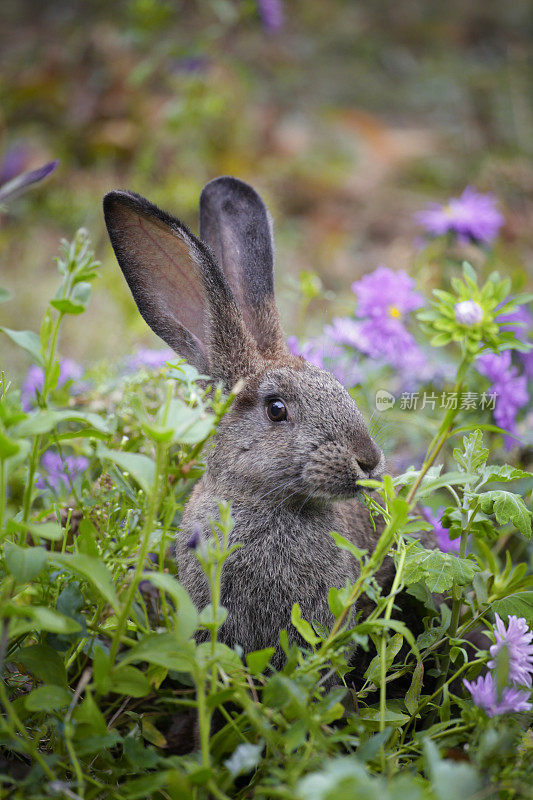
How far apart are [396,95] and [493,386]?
923 cm

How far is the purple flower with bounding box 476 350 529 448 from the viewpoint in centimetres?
320

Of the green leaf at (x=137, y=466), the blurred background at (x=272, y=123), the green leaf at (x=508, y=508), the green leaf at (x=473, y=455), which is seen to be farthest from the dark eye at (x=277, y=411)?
the blurred background at (x=272, y=123)

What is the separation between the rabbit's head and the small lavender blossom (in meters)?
0.84

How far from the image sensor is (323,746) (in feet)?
4.79

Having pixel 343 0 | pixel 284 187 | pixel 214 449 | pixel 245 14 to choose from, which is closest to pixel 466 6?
pixel 343 0

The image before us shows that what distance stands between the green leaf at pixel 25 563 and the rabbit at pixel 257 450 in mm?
861

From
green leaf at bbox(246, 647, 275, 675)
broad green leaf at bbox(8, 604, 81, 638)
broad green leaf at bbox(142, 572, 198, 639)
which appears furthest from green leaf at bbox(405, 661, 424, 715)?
broad green leaf at bbox(8, 604, 81, 638)

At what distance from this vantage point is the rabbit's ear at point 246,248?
2977mm

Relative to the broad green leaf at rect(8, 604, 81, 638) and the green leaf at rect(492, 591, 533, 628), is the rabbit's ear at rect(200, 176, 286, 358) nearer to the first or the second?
the green leaf at rect(492, 591, 533, 628)

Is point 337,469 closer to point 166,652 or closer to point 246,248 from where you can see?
point 166,652

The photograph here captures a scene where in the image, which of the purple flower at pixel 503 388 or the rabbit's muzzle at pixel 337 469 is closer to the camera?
the rabbit's muzzle at pixel 337 469

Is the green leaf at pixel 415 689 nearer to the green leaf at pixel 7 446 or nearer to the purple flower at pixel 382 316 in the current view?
the green leaf at pixel 7 446

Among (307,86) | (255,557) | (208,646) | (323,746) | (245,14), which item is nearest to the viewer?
(323,746)

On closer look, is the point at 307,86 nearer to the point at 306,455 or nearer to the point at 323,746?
the point at 306,455
